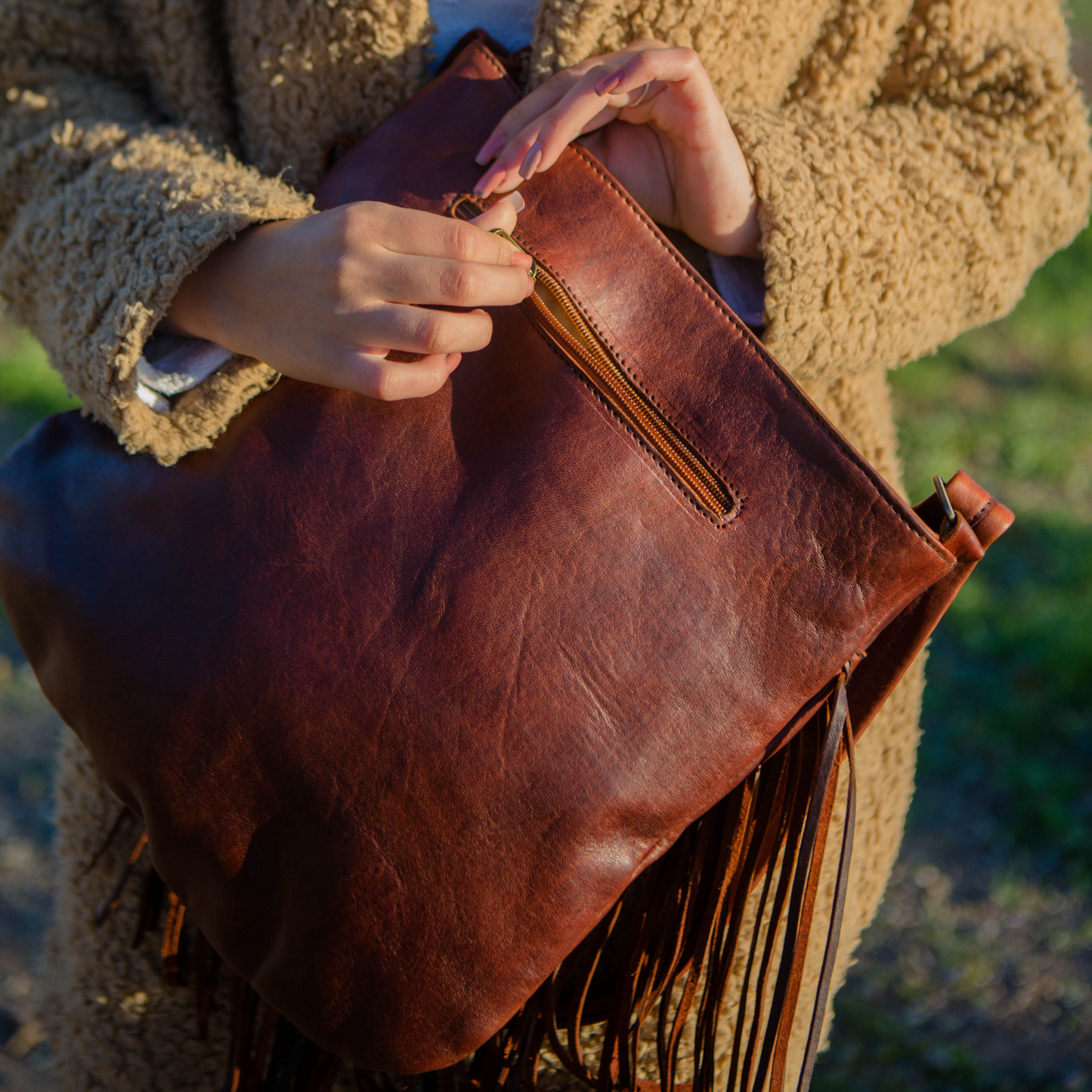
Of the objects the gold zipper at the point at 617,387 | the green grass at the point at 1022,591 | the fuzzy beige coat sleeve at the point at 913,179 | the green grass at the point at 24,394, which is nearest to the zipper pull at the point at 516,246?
the gold zipper at the point at 617,387

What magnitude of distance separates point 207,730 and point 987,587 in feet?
9.70

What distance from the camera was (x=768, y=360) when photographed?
0.84 m

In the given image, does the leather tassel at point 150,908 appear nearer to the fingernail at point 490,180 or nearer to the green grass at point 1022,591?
the fingernail at point 490,180

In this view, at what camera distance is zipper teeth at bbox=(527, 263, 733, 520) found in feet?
2.76

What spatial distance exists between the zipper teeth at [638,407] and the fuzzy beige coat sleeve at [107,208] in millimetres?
269

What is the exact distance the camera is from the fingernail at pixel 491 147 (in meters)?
0.88

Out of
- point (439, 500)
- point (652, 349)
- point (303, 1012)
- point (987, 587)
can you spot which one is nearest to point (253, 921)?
point (303, 1012)

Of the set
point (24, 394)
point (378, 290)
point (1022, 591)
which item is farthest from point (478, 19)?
point (24, 394)

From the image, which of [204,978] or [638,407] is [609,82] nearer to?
[638,407]

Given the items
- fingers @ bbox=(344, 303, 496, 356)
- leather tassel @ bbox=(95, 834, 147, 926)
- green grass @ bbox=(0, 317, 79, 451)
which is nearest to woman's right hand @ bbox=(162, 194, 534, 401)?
fingers @ bbox=(344, 303, 496, 356)

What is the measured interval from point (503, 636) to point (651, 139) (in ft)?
1.73

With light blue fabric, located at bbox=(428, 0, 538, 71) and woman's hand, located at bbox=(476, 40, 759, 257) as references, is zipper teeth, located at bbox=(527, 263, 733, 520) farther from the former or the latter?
light blue fabric, located at bbox=(428, 0, 538, 71)

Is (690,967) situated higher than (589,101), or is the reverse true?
(589,101)

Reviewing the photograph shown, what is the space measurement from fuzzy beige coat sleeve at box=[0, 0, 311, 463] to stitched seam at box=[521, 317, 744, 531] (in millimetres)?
290
